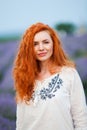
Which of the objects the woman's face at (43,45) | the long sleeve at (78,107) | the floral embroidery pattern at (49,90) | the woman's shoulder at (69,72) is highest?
the woman's face at (43,45)

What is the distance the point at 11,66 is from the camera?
8.48 ft

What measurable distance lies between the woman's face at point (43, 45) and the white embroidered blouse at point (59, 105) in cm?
13

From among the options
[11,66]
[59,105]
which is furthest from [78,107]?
[11,66]

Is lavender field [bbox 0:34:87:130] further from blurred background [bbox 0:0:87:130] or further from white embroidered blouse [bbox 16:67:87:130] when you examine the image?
white embroidered blouse [bbox 16:67:87:130]

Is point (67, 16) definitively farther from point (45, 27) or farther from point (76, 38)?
point (45, 27)

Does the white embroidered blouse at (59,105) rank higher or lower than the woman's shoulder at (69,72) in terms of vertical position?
lower

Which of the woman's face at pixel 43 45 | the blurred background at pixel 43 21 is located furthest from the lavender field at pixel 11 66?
the woman's face at pixel 43 45

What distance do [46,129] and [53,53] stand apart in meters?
0.42

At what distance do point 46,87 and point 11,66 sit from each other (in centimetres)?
99

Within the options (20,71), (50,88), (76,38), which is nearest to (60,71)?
(50,88)

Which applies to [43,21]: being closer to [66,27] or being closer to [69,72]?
[66,27]

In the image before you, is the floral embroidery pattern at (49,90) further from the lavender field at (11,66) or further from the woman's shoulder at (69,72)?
the lavender field at (11,66)

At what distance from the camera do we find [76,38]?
2.61 metres

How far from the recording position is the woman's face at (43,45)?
1.66 meters
